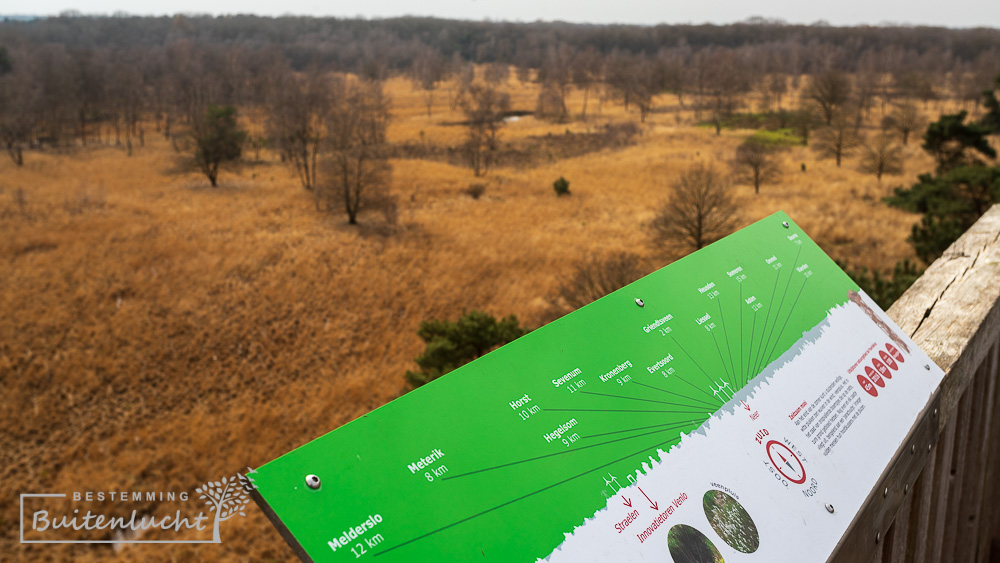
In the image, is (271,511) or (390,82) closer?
(271,511)

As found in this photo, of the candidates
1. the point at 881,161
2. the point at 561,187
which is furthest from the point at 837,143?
the point at 561,187

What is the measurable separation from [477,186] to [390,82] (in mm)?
94668

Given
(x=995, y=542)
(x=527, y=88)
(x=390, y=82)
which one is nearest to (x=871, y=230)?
(x=995, y=542)

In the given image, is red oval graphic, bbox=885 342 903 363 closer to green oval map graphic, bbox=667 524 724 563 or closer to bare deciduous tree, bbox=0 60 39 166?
green oval map graphic, bbox=667 524 724 563

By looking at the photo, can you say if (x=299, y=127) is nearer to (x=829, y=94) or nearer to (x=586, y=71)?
(x=829, y=94)

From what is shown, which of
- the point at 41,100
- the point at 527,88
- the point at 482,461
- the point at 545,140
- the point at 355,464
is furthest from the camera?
the point at 527,88

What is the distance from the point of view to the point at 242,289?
3675 cm

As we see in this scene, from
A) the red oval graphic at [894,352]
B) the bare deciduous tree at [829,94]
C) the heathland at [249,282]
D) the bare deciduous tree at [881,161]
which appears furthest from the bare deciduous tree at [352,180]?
the bare deciduous tree at [829,94]

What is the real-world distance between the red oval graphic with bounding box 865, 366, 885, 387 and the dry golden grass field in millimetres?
20705

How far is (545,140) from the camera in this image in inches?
3051

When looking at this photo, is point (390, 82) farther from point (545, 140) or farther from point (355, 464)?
point (355, 464)

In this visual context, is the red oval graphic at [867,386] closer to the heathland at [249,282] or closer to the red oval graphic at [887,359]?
the red oval graphic at [887,359]

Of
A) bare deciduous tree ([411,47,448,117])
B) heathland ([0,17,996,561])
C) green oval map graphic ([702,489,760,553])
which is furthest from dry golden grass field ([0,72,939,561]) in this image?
bare deciduous tree ([411,47,448,117])

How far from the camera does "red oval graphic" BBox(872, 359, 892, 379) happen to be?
279cm
